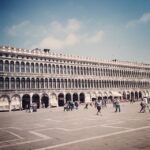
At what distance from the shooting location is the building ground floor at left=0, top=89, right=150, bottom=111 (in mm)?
45281

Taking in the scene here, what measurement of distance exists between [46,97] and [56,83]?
4.43 meters

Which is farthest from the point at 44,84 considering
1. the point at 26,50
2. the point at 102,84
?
the point at 102,84

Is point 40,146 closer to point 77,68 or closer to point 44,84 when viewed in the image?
point 44,84

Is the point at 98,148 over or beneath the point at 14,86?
beneath

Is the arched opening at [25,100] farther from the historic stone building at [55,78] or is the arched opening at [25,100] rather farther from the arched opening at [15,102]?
the arched opening at [15,102]

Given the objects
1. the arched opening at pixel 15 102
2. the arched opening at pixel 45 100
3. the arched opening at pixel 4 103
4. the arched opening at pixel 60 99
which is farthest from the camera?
the arched opening at pixel 60 99

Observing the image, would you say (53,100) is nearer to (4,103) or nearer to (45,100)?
(45,100)

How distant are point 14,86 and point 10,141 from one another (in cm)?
3749

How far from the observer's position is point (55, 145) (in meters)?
9.03

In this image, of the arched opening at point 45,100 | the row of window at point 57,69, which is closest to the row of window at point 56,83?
the row of window at point 57,69

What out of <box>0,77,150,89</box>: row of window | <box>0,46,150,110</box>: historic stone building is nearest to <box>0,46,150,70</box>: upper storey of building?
<box>0,46,150,110</box>: historic stone building

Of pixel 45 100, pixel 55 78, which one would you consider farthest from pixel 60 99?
pixel 55 78

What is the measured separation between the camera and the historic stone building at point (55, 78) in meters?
45.9

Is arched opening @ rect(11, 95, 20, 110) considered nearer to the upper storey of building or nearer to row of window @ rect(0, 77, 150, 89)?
row of window @ rect(0, 77, 150, 89)
